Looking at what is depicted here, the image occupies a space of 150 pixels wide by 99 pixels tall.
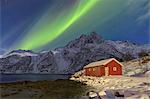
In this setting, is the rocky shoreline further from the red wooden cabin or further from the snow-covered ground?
the red wooden cabin

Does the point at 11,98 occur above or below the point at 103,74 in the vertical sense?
below

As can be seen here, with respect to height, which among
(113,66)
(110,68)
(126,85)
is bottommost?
(126,85)

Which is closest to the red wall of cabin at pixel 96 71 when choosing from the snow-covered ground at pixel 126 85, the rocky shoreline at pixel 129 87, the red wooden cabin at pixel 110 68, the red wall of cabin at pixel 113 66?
the red wooden cabin at pixel 110 68

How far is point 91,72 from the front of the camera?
69.9m

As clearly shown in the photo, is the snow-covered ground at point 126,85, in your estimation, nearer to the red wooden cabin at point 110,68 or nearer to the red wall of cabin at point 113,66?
the red wooden cabin at point 110,68

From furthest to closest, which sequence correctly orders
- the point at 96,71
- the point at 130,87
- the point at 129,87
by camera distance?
1. the point at 96,71
2. the point at 129,87
3. the point at 130,87

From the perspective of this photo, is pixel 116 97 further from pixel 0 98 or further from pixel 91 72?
pixel 91 72

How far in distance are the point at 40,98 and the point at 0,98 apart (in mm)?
4536

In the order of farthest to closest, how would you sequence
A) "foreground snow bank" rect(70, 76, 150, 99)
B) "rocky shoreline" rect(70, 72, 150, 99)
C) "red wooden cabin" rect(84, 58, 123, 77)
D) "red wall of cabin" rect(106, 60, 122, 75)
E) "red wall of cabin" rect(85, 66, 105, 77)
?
"red wall of cabin" rect(85, 66, 105, 77) → "red wall of cabin" rect(106, 60, 122, 75) → "red wooden cabin" rect(84, 58, 123, 77) → "foreground snow bank" rect(70, 76, 150, 99) → "rocky shoreline" rect(70, 72, 150, 99)

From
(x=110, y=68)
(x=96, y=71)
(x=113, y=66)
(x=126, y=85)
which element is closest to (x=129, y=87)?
(x=126, y=85)

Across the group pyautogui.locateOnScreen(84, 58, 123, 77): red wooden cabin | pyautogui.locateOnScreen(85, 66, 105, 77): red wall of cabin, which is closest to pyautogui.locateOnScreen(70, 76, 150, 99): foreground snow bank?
pyautogui.locateOnScreen(84, 58, 123, 77): red wooden cabin

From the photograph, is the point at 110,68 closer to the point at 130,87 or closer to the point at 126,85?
the point at 126,85

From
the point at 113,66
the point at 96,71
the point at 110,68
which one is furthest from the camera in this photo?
the point at 96,71

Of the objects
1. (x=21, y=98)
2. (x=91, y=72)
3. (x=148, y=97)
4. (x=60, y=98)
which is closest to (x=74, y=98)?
(x=60, y=98)
